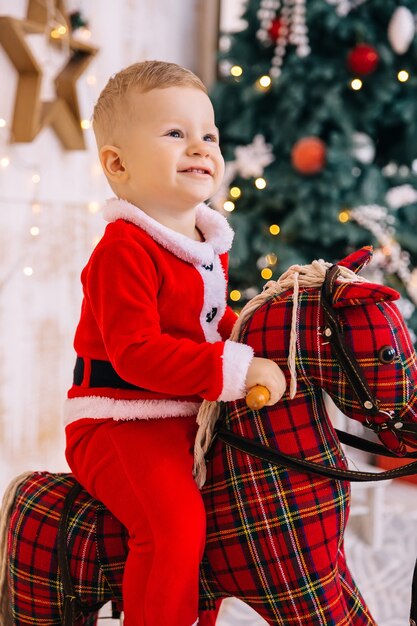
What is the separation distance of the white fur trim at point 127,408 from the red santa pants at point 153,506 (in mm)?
13

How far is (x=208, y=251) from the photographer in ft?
3.70

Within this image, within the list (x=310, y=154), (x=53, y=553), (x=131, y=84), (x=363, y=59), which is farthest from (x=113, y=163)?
(x=363, y=59)

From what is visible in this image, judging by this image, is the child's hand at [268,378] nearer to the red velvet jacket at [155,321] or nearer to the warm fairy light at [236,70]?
the red velvet jacket at [155,321]

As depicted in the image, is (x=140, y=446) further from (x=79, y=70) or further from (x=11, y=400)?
(x=79, y=70)

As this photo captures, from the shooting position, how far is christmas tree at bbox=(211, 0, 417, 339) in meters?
2.53

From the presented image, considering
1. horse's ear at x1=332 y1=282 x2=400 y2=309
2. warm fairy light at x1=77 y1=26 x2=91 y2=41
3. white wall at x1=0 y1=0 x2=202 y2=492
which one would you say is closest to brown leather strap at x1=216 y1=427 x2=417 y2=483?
horse's ear at x1=332 y1=282 x2=400 y2=309

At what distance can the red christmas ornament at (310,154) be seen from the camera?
2529mm

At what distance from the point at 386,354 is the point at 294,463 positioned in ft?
0.68

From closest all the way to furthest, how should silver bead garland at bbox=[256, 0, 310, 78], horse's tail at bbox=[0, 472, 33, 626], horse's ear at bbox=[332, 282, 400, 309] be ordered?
horse's ear at bbox=[332, 282, 400, 309] → horse's tail at bbox=[0, 472, 33, 626] → silver bead garland at bbox=[256, 0, 310, 78]

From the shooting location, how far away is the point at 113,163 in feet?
3.58

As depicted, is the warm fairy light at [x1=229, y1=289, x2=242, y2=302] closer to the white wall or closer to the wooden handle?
the white wall

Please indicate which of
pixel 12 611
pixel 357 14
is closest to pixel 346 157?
pixel 357 14

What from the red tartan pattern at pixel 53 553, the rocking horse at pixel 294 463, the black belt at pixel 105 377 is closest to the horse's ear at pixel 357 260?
the rocking horse at pixel 294 463

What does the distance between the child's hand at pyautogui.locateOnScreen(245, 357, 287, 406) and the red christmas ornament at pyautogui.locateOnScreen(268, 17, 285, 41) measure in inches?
78.2
